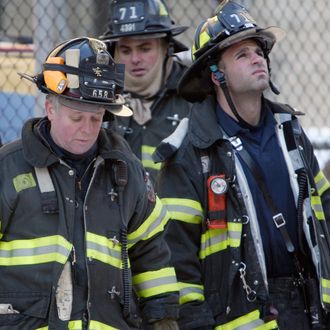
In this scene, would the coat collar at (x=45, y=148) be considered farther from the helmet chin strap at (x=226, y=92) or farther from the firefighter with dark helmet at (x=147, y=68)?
the firefighter with dark helmet at (x=147, y=68)

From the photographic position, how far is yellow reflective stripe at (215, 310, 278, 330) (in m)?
4.65

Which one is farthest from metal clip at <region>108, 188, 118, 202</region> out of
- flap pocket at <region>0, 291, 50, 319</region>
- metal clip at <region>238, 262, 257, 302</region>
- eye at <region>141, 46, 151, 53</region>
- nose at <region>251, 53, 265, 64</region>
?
eye at <region>141, 46, 151, 53</region>

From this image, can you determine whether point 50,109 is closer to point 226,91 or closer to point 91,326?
point 91,326

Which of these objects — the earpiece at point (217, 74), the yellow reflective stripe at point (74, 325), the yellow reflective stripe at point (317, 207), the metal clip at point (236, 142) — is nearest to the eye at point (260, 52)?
the earpiece at point (217, 74)

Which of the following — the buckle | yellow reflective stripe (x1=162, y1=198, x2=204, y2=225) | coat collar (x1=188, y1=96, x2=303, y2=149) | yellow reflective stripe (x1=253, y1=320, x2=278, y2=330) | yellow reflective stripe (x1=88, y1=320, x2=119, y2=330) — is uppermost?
coat collar (x1=188, y1=96, x2=303, y2=149)

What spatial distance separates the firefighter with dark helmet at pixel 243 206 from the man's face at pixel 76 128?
72 centimetres

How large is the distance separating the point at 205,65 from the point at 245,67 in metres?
0.26

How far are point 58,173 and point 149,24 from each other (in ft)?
8.34

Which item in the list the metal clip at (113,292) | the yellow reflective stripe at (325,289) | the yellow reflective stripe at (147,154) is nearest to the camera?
the metal clip at (113,292)

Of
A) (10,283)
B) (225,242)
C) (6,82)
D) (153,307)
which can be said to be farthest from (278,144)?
(6,82)

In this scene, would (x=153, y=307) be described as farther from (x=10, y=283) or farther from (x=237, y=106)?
(x=237, y=106)

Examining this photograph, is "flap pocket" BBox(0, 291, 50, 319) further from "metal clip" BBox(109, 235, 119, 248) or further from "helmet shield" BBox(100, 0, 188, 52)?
"helmet shield" BBox(100, 0, 188, 52)

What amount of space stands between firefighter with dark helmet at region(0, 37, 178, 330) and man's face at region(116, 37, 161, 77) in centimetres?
205

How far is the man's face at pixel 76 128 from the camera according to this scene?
410 cm
